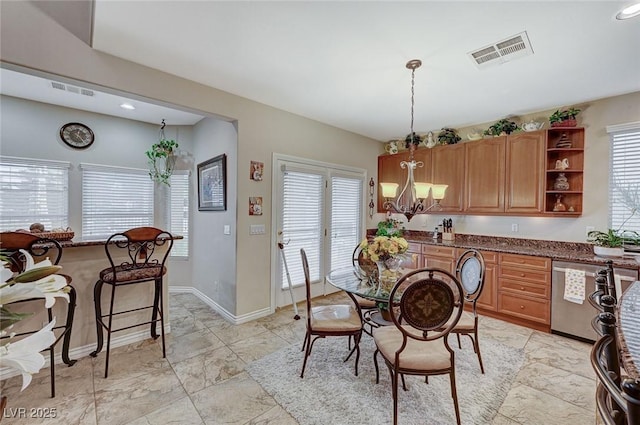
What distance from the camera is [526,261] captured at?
3381 mm

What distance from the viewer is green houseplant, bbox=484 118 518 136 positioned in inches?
152

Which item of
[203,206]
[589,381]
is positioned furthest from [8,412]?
[589,381]

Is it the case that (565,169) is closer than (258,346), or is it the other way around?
(258,346)

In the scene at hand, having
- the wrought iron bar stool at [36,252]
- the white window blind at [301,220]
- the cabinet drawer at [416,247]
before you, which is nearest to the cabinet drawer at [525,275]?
the cabinet drawer at [416,247]

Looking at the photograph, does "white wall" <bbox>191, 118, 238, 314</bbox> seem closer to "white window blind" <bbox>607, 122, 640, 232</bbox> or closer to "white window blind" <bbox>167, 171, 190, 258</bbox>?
"white window blind" <bbox>167, 171, 190, 258</bbox>

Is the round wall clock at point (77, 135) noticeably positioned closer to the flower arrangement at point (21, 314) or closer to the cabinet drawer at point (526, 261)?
the flower arrangement at point (21, 314)

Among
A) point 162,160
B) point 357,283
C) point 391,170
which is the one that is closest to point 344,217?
point 391,170

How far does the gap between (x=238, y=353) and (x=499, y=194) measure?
402 cm

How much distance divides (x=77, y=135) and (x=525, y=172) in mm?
6320

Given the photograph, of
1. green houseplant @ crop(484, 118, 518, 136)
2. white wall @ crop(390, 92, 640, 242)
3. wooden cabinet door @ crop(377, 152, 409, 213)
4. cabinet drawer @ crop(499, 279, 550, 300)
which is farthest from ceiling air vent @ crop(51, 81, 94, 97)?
white wall @ crop(390, 92, 640, 242)

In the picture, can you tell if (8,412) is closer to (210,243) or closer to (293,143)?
(210,243)

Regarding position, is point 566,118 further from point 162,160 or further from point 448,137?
point 162,160

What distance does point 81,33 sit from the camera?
2260mm

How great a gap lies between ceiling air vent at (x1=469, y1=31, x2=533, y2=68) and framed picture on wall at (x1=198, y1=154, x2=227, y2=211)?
3013 millimetres
